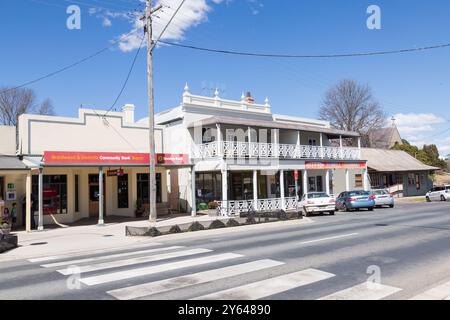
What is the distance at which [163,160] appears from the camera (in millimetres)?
22375

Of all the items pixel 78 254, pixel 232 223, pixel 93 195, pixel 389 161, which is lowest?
pixel 78 254

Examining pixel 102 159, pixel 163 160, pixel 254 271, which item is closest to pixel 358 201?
pixel 163 160

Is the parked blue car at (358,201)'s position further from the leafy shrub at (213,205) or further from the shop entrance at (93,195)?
the shop entrance at (93,195)

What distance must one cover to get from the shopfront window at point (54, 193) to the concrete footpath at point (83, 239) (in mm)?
2580

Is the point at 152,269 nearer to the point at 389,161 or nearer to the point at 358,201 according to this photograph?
the point at 358,201

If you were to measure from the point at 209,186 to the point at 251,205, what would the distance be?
398 centimetres

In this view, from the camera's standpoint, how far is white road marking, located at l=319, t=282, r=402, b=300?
6418 mm

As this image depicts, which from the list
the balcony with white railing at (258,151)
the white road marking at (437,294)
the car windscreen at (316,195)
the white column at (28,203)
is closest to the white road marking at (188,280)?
the white road marking at (437,294)

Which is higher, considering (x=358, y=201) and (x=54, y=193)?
(x=54, y=193)

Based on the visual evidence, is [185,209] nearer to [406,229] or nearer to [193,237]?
[193,237]

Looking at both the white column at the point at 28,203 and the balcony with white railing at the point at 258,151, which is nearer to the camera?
the white column at the point at 28,203

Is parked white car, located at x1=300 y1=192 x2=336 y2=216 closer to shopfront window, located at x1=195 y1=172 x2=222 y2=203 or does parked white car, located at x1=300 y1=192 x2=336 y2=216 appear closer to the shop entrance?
shopfront window, located at x1=195 y1=172 x2=222 y2=203

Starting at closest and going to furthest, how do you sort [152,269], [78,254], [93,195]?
[152,269] < [78,254] < [93,195]

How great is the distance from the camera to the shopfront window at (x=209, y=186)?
90.9 ft
